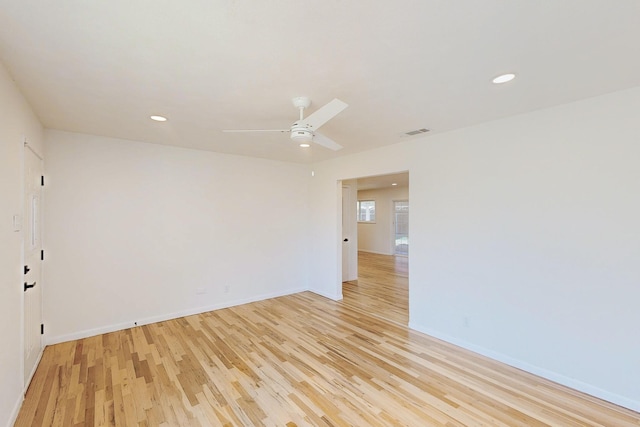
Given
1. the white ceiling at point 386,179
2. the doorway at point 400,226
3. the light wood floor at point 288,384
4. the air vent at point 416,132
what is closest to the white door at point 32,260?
the light wood floor at point 288,384

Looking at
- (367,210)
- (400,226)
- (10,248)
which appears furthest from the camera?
(367,210)

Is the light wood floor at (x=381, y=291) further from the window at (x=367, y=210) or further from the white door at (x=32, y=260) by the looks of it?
the white door at (x=32, y=260)

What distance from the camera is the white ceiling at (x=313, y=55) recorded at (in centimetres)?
142

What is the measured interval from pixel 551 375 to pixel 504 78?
2738 millimetres

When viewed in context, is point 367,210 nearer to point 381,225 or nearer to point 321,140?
point 381,225

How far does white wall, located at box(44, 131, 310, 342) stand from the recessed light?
388 centimetres

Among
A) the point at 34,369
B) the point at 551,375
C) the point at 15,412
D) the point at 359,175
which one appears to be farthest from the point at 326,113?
the point at 34,369

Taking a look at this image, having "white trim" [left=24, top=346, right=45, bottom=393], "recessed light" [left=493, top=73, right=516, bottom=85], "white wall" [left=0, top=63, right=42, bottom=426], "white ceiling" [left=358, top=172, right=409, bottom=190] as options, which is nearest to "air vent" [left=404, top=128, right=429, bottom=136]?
"recessed light" [left=493, top=73, right=516, bottom=85]

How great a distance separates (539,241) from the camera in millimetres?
2750

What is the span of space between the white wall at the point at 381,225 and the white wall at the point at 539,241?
22.7 feet

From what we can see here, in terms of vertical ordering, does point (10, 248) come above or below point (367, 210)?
below

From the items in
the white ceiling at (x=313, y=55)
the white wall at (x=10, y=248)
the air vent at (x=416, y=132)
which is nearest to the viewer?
the white ceiling at (x=313, y=55)

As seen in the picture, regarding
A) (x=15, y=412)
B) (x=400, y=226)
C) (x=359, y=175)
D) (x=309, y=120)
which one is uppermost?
(x=309, y=120)

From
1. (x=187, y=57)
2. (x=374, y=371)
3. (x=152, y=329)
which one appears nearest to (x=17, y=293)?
(x=152, y=329)
